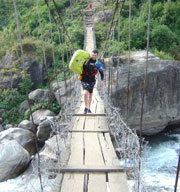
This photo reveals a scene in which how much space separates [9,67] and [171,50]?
233 inches

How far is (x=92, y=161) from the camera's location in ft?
5.22

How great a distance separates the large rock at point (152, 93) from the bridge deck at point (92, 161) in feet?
7.93

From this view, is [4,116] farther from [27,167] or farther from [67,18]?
[67,18]

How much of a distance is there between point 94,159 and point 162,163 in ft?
9.71

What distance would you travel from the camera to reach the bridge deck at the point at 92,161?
130 centimetres

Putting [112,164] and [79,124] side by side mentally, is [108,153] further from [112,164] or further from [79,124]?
[79,124]

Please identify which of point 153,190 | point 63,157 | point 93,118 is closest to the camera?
point 63,157

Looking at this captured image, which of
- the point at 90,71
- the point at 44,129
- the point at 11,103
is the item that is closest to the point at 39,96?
the point at 11,103

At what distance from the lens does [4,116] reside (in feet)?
23.3

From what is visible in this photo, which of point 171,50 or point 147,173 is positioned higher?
point 171,50

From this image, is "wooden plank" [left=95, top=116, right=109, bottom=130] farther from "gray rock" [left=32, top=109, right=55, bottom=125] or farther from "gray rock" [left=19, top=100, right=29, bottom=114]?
"gray rock" [left=19, top=100, right=29, bottom=114]

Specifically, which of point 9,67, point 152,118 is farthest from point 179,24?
point 9,67

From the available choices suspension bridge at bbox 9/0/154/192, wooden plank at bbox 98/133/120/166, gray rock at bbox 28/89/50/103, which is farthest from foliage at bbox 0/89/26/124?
wooden plank at bbox 98/133/120/166

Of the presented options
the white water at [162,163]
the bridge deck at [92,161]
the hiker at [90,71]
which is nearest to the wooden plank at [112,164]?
the bridge deck at [92,161]
